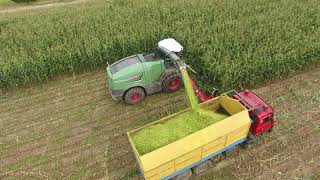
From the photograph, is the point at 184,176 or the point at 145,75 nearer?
the point at 184,176

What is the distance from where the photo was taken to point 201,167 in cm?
948

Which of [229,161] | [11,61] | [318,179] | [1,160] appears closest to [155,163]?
[229,161]

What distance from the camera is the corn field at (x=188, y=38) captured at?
13.1 metres

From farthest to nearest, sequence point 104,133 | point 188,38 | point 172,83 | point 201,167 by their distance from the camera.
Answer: point 188,38, point 172,83, point 104,133, point 201,167

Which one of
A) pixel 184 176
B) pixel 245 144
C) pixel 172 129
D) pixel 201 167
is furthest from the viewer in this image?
pixel 245 144

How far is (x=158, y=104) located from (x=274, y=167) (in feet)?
16.8

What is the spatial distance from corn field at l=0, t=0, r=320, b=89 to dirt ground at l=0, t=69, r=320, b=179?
93 cm

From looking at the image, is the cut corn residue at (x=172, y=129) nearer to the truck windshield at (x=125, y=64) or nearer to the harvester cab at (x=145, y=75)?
the harvester cab at (x=145, y=75)

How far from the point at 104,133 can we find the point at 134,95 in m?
2.04

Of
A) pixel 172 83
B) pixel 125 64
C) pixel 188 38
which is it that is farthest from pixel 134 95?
pixel 188 38

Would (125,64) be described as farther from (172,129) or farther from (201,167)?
(201,167)

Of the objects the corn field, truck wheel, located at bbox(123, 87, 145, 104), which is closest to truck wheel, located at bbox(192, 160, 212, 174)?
the corn field

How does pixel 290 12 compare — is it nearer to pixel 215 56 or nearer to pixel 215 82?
pixel 215 56

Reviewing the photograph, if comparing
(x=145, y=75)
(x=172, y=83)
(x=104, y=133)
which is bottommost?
(x=104, y=133)
